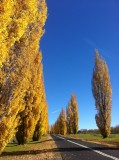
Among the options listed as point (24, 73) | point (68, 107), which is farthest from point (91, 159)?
point (68, 107)

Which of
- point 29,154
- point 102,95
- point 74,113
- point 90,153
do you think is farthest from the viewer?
point 74,113

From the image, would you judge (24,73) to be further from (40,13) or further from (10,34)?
(10,34)

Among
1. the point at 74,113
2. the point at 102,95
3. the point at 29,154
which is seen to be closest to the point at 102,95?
the point at 102,95

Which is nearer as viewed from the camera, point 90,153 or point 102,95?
point 90,153

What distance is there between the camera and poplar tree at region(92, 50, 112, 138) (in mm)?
37750

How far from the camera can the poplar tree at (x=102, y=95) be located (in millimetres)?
37750

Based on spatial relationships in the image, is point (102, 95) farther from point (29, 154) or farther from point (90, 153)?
point (90, 153)

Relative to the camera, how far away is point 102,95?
38.6 m

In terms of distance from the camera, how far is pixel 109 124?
37625 mm

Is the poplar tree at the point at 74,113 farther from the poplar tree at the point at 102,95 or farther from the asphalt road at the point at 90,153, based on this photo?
the asphalt road at the point at 90,153

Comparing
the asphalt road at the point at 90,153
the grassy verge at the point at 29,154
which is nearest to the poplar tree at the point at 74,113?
the grassy verge at the point at 29,154

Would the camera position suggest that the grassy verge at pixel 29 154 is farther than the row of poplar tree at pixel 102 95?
No

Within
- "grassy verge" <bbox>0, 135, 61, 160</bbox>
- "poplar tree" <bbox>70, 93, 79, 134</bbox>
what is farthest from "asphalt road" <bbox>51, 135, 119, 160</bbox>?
"poplar tree" <bbox>70, 93, 79, 134</bbox>

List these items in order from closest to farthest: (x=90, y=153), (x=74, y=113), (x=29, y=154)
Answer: (x=90, y=153), (x=29, y=154), (x=74, y=113)
